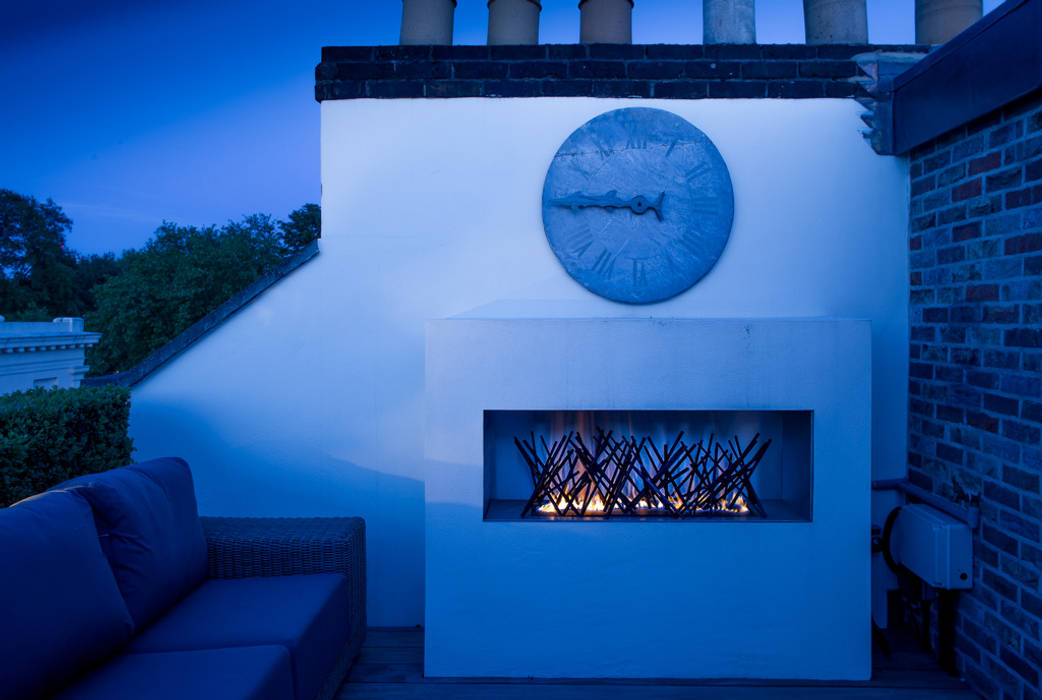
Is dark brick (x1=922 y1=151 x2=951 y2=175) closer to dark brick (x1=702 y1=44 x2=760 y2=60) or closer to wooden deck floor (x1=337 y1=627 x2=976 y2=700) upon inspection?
dark brick (x1=702 y1=44 x2=760 y2=60)

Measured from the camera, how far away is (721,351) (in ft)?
8.32

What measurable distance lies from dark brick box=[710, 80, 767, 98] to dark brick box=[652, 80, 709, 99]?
51 mm

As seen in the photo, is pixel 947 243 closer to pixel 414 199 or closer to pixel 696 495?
pixel 696 495

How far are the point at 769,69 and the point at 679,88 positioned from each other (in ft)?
1.46

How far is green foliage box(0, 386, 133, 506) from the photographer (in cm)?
223

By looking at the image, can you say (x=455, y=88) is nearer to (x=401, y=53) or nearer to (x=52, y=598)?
(x=401, y=53)

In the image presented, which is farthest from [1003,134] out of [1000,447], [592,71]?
[592,71]

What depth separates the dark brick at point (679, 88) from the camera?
2986mm

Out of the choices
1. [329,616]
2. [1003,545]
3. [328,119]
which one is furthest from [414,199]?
[1003,545]

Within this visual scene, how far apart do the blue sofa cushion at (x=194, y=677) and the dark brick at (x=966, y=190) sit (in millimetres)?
2961

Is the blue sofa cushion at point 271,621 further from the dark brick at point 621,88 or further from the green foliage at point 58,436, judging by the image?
the dark brick at point 621,88

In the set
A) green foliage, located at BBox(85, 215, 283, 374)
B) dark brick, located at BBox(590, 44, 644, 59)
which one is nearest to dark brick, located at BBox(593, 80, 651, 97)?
dark brick, located at BBox(590, 44, 644, 59)

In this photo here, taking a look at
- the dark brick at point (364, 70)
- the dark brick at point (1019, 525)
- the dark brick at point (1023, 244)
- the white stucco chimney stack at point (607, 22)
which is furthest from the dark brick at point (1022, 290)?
the dark brick at point (364, 70)

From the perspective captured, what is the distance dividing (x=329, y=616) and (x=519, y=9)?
287 centimetres
